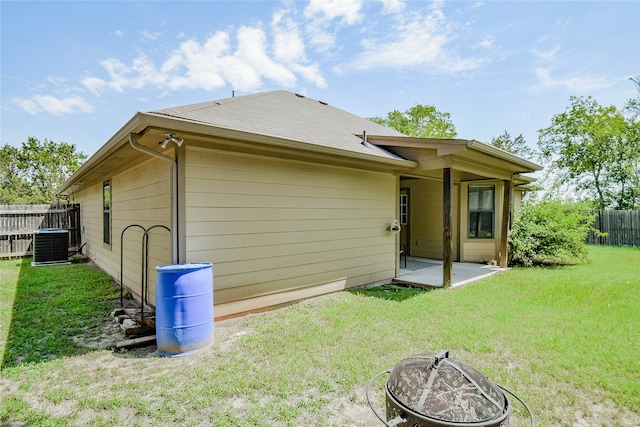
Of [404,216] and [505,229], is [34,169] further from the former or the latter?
[505,229]

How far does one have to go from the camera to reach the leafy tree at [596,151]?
17.7 metres

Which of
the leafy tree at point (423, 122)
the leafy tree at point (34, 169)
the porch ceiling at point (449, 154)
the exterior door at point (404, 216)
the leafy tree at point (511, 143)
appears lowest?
the exterior door at point (404, 216)

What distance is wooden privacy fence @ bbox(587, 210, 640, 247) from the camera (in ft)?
43.8

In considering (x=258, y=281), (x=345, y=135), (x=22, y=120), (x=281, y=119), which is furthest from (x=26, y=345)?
(x=22, y=120)

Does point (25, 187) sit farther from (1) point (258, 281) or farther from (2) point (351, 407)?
(2) point (351, 407)

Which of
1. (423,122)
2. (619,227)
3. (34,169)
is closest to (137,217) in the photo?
(619,227)

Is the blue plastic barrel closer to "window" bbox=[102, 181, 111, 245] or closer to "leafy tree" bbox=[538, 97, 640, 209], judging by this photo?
"window" bbox=[102, 181, 111, 245]

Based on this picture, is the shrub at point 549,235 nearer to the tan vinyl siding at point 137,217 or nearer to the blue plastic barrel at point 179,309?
the blue plastic barrel at point 179,309

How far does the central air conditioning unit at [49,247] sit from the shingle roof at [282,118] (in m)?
7.10

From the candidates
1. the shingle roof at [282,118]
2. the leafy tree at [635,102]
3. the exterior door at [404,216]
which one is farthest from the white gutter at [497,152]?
the leafy tree at [635,102]

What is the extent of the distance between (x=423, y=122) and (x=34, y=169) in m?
29.4

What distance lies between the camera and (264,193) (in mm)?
4508

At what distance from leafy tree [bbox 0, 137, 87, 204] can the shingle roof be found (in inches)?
869

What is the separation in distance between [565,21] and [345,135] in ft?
23.2
